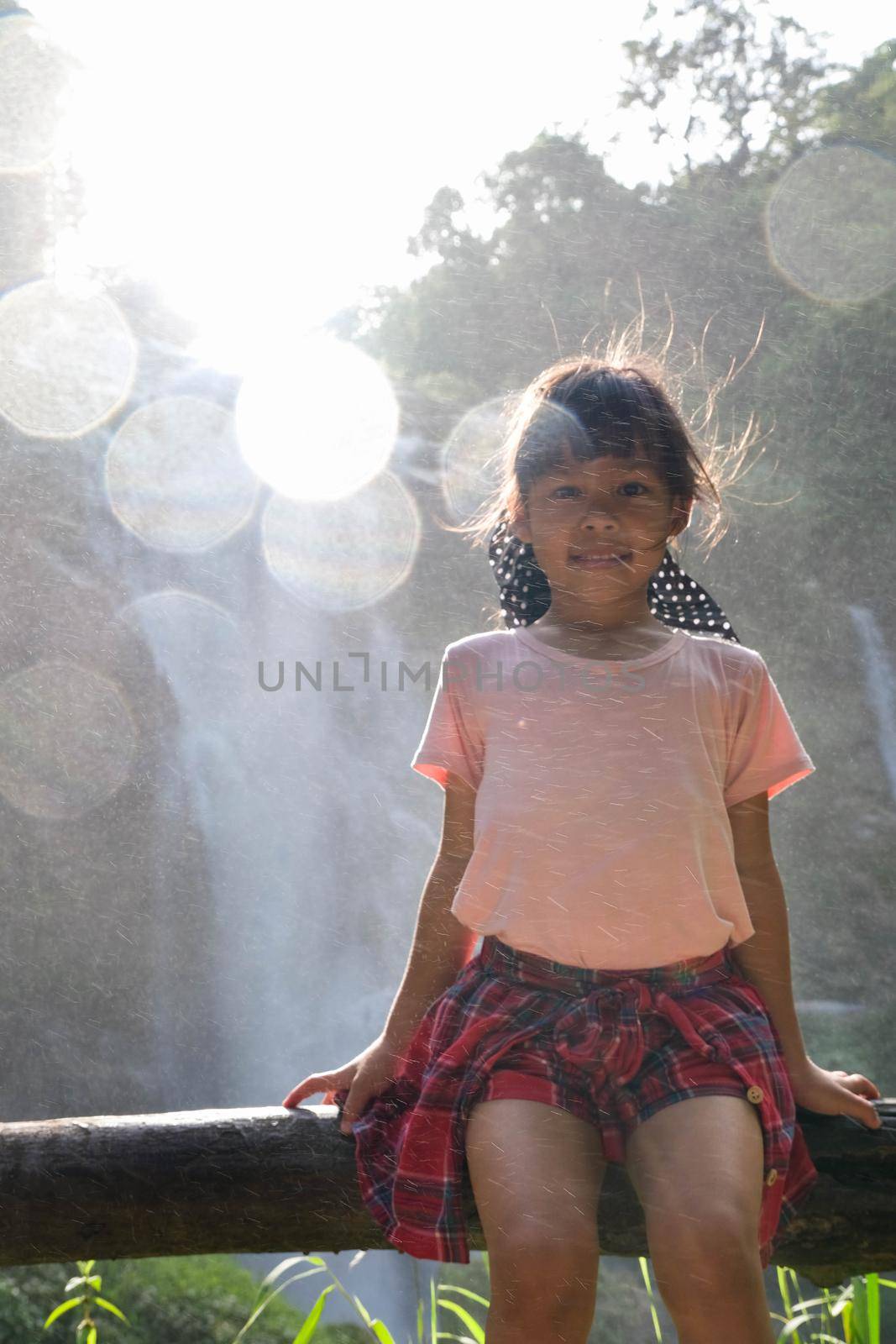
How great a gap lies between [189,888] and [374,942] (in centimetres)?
167

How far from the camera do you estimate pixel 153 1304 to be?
5.21 meters

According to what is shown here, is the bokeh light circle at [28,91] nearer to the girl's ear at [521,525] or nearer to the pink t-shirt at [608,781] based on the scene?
the girl's ear at [521,525]

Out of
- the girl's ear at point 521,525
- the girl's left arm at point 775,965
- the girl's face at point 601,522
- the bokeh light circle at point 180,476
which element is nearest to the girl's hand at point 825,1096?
the girl's left arm at point 775,965

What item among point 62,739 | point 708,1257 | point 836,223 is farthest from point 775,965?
point 836,223

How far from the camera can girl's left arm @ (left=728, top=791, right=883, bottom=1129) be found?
4.24ft

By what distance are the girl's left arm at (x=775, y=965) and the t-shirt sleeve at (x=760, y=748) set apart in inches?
0.8

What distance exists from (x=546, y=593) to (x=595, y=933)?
0.51 metres

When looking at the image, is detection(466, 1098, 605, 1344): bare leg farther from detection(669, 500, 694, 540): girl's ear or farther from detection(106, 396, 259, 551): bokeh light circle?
detection(106, 396, 259, 551): bokeh light circle

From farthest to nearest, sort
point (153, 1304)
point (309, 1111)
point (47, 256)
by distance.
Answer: point (47, 256) → point (153, 1304) → point (309, 1111)

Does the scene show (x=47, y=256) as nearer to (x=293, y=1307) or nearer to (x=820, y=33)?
(x=820, y=33)

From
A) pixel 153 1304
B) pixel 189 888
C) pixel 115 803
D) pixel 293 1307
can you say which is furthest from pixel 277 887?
pixel 153 1304

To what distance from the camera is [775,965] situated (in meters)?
1.34

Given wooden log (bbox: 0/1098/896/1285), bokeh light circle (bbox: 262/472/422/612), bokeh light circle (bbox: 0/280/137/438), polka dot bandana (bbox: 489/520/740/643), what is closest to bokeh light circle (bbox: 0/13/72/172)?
bokeh light circle (bbox: 0/280/137/438)

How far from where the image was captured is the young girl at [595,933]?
1087mm
